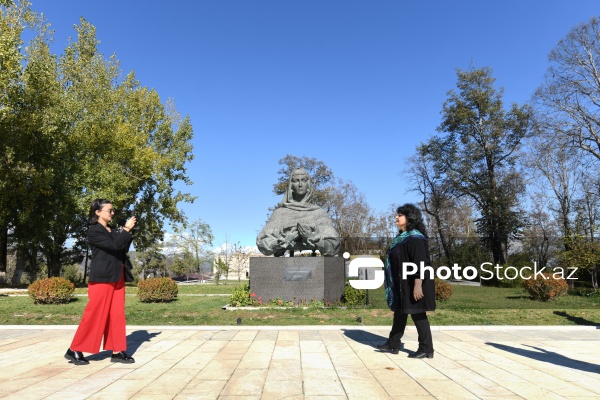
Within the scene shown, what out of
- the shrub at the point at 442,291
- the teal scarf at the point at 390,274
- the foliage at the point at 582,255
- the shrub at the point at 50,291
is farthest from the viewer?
the foliage at the point at 582,255

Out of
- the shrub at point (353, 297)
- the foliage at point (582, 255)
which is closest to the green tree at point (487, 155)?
the foliage at point (582, 255)

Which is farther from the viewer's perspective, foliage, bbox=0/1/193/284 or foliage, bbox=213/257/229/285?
foliage, bbox=213/257/229/285

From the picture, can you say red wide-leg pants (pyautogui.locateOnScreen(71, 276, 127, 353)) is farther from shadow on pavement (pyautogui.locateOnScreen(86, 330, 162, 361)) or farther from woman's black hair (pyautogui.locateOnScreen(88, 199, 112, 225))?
woman's black hair (pyautogui.locateOnScreen(88, 199, 112, 225))

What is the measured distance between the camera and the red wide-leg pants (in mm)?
5016

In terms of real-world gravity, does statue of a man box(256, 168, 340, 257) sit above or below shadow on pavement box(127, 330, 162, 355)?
above

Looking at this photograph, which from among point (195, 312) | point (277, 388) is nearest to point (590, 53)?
point (195, 312)

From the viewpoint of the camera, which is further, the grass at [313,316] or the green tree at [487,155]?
the green tree at [487,155]

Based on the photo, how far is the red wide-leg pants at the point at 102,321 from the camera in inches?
197

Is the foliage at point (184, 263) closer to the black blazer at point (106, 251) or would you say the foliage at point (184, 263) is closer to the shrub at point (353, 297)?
the shrub at point (353, 297)

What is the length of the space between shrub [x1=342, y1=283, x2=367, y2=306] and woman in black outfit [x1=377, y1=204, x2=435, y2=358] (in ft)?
19.0

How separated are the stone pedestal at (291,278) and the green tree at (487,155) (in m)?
24.7

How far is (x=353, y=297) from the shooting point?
11750mm

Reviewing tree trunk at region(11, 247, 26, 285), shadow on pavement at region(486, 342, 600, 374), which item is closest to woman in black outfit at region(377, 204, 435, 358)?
shadow on pavement at region(486, 342, 600, 374)

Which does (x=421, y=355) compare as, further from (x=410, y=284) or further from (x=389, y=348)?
(x=410, y=284)
